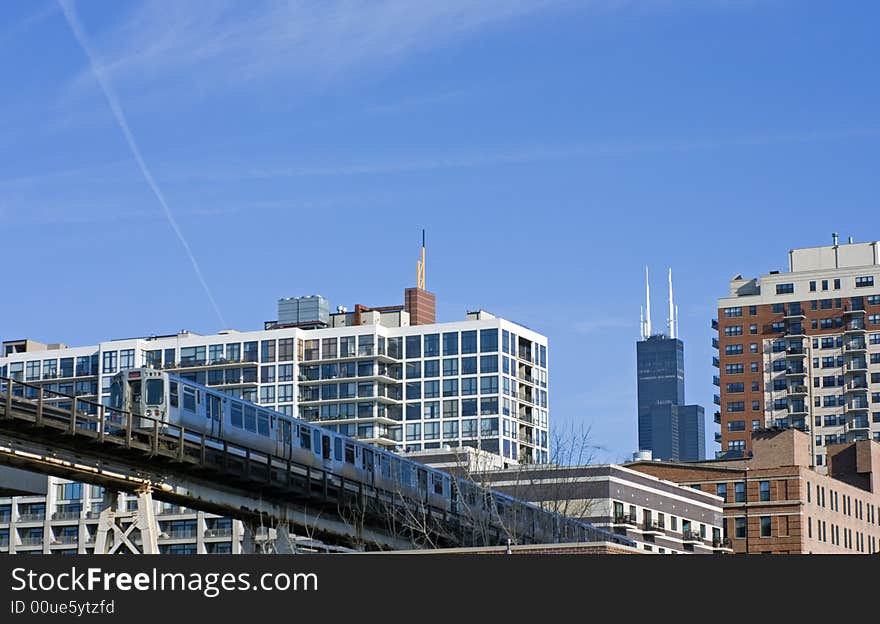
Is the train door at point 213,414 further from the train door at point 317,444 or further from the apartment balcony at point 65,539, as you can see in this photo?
the apartment balcony at point 65,539

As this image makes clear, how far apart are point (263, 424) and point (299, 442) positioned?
2.95 meters

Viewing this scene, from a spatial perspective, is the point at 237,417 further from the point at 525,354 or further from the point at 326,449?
the point at 525,354

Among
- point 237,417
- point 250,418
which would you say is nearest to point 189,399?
point 237,417

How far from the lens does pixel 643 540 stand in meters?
119

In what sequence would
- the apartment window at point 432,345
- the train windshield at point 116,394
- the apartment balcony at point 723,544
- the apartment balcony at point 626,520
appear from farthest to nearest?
the apartment window at point 432,345, the apartment balcony at point 723,544, the apartment balcony at point 626,520, the train windshield at point 116,394

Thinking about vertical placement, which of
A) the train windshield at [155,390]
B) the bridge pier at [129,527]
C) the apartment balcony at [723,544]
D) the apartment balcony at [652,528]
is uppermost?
the train windshield at [155,390]

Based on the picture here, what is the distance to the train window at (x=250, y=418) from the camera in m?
67.9

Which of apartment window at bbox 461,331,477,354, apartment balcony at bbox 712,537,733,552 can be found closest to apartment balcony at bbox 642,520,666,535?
apartment balcony at bbox 712,537,733,552

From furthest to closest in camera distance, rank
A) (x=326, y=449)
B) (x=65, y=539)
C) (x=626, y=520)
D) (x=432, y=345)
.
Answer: (x=432, y=345)
(x=65, y=539)
(x=626, y=520)
(x=326, y=449)

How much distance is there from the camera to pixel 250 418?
68.2m

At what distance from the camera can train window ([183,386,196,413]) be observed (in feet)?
212

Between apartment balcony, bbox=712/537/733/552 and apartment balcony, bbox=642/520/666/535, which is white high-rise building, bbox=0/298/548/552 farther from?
apartment balcony, bbox=642/520/666/535

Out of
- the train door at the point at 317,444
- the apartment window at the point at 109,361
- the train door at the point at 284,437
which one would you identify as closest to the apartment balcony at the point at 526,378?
the apartment window at the point at 109,361

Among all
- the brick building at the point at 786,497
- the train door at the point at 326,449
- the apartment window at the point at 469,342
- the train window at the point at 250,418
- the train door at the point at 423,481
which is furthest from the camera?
the apartment window at the point at 469,342
